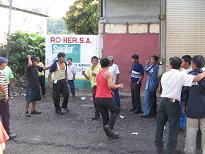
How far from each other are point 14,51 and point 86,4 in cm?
1171

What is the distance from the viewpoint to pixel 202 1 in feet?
25.7

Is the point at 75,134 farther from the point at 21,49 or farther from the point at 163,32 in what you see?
the point at 21,49

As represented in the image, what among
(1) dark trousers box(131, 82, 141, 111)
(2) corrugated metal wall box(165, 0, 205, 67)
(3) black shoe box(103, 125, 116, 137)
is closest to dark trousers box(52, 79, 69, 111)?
(1) dark trousers box(131, 82, 141, 111)

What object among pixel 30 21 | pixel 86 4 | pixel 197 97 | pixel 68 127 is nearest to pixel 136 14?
pixel 68 127

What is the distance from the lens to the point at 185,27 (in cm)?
797

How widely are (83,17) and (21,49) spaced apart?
11237 millimetres

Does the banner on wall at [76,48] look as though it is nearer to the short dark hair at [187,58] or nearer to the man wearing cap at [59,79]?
the man wearing cap at [59,79]

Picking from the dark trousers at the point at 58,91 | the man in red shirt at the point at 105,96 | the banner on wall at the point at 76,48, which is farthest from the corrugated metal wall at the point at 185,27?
the banner on wall at the point at 76,48

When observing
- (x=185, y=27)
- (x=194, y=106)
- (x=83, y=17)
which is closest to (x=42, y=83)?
(x=185, y=27)

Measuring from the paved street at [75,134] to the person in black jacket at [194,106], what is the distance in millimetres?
736

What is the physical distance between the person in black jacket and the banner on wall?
34.2 ft

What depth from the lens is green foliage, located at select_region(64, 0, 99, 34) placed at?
28.9m

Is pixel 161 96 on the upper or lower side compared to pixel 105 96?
→ upper

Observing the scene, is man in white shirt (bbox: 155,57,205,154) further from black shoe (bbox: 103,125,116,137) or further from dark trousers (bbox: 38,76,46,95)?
dark trousers (bbox: 38,76,46,95)
